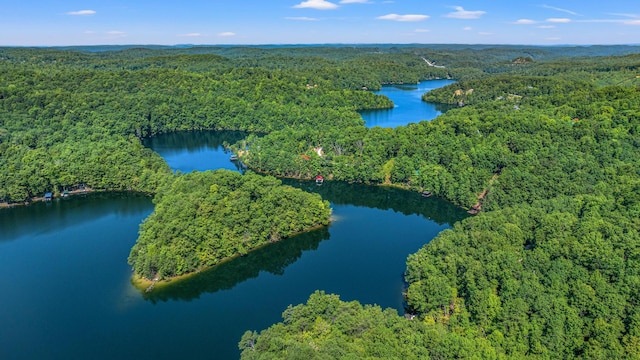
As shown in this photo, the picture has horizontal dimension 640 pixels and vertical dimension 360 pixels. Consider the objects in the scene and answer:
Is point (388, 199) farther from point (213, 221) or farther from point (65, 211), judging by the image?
point (65, 211)

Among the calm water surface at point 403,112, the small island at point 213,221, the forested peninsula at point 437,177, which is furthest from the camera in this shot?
the calm water surface at point 403,112

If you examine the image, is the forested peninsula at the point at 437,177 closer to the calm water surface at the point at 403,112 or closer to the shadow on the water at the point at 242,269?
the shadow on the water at the point at 242,269

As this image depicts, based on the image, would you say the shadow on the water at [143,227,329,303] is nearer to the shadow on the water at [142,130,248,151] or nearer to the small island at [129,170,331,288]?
the small island at [129,170,331,288]

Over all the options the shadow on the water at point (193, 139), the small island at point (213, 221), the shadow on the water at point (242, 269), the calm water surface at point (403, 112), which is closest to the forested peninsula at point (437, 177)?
the small island at point (213, 221)

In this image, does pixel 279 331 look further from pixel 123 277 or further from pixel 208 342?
pixel 123 277

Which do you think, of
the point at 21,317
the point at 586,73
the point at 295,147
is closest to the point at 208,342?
the point at 21,317
